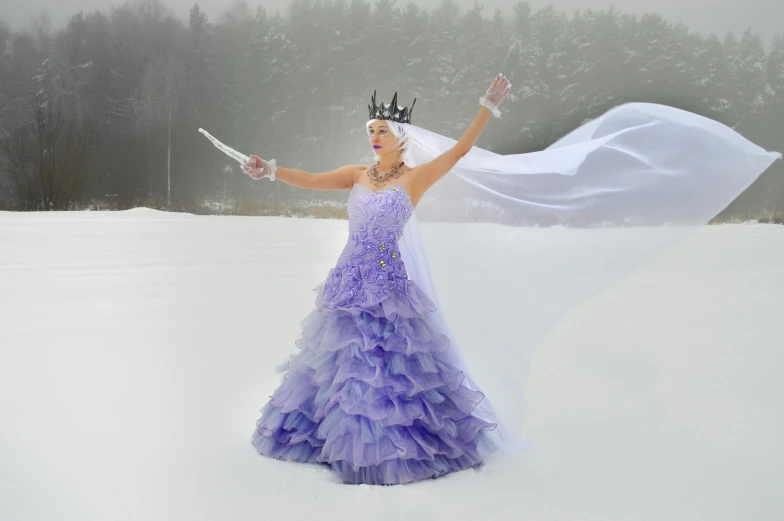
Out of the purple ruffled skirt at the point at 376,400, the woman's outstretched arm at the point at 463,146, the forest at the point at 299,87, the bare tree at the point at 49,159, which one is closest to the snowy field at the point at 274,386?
the purple ruffled skirt at the point at 376,400

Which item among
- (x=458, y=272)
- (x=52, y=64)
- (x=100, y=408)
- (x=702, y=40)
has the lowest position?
(x=100, y=408)

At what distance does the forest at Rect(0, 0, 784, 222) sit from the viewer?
42.2 ft

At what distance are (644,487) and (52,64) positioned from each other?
17716 millimetres

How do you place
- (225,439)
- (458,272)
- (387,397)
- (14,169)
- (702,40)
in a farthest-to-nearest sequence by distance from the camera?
1. (14,169)
2. (702,40)
3. (458,272)
4. (225,439)
5. (387,397)

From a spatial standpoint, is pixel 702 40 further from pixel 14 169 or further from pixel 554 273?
pixel 14 169

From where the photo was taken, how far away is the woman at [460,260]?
221cm

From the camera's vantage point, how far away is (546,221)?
2.70 meters

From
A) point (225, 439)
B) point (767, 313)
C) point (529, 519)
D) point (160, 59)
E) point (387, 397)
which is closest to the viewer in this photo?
point (529, 519)

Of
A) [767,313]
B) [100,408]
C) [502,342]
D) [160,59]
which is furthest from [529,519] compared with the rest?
[160,59]

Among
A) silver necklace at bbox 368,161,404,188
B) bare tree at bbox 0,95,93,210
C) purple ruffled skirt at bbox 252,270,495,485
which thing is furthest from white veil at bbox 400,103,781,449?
bare tree at bbox 0,95,93,210

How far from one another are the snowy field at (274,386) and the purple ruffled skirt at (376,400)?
0.07m

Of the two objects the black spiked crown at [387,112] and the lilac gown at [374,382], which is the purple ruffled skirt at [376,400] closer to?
the lilac gown at [374,382]

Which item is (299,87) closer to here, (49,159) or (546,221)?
(49,159)

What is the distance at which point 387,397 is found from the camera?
2.18 meters
